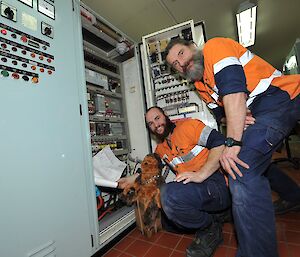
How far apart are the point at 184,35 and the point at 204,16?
170cm

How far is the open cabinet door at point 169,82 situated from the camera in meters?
2.29

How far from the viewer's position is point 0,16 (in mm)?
1075

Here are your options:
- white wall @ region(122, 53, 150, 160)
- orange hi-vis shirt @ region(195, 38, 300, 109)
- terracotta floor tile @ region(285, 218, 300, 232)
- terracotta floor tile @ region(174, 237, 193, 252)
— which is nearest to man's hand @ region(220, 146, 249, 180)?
orange hi-vis shirt @ region(195, 38, 300, 109)

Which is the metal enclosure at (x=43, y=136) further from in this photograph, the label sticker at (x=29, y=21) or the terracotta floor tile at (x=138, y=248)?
the terracotta floor tile at (x=138, y=248)

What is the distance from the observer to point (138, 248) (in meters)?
1.64

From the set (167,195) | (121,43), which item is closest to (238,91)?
(167,195)

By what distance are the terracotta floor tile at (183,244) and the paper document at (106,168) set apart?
0.73m

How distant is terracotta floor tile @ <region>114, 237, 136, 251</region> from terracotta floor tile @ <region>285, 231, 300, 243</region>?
1.24m

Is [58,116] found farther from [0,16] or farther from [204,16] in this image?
[204,16]

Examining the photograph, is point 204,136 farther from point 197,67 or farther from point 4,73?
point 4,73

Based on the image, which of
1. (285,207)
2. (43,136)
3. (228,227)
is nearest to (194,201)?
(228,227)

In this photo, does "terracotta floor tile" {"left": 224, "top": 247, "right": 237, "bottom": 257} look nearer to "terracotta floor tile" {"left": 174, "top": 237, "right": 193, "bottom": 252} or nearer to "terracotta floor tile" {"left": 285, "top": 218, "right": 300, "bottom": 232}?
"terracotta floor tile" {"left": 174, "top": 237, "right": 193, "bottom": 252}

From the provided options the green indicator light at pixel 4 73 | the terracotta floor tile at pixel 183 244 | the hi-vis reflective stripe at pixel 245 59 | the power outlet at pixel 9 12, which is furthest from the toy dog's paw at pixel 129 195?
the power outlet at pixel 9 12

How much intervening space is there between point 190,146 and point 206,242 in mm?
731
